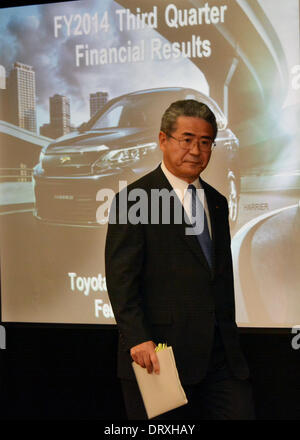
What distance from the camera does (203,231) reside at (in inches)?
75.0

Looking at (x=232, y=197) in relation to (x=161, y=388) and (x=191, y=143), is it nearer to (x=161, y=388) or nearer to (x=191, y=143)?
(x=191, y=143)

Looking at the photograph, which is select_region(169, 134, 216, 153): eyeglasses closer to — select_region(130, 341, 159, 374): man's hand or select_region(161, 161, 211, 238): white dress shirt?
select_region(161, 161, 211, 238): white dress shirt

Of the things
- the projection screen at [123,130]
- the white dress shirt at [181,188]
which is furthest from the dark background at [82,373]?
the white dress shirt at [181,188]

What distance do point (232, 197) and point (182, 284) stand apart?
1.36 metres

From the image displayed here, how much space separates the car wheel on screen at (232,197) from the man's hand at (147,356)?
1549mm

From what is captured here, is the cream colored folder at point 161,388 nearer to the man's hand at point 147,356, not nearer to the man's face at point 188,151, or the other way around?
the man's hand at point 147,356

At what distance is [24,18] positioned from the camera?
330cm

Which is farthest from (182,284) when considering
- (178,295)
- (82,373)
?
(82,373)

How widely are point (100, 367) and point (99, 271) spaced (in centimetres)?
67

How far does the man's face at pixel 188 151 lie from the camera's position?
1.89 metres

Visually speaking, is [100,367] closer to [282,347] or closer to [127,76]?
[282,347]

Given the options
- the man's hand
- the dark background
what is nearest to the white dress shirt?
the man's hand

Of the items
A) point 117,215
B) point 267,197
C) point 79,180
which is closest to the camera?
point 117,215
